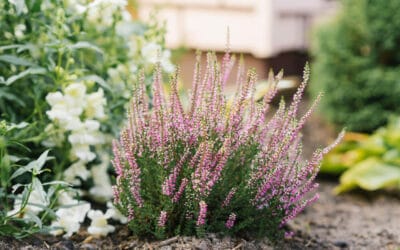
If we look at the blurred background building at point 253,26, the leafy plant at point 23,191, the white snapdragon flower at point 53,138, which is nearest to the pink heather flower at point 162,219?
the leafy plant at point 23,191

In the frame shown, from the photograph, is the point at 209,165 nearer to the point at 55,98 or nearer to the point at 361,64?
the point at 55,98

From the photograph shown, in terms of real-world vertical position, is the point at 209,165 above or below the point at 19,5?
below

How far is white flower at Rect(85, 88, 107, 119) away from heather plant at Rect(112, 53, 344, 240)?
311 mm

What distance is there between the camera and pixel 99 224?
2436 millimetres

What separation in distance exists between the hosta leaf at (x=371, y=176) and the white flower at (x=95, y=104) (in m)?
1.75

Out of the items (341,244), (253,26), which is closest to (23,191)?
(341,244)

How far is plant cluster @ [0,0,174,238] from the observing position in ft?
8.13

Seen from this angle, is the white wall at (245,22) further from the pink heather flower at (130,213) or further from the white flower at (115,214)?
the pink heather flower at (130,213)

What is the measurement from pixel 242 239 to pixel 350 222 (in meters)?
1.12

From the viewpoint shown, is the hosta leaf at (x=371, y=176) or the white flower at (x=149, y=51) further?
the hosta leaf at (x=371, y=176)

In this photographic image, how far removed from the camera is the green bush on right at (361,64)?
4730mm

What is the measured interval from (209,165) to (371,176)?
1875 mm

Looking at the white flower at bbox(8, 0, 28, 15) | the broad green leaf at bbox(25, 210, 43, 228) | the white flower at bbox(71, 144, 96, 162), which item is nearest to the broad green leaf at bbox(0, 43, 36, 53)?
the white flower at bbox(8, 0, 28, 15)

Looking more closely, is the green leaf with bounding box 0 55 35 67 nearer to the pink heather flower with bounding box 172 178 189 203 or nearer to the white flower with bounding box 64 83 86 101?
the white flower with bounding box 64 83 86 101
